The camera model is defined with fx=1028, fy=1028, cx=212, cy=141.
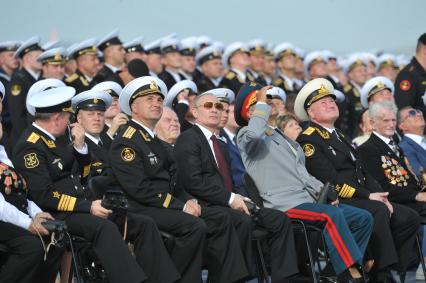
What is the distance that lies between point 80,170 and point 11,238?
131cm

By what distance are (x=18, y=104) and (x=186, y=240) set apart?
151 inches

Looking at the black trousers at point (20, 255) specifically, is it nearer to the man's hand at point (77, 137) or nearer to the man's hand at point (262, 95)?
the man's hand at point (77, 137)

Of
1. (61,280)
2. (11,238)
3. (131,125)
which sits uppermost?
(131,125)

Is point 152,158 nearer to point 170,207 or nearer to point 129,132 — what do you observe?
point 129,132

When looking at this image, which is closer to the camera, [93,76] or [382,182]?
[382,182]

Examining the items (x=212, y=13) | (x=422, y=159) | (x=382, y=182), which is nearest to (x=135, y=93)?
(x=382, y=182)

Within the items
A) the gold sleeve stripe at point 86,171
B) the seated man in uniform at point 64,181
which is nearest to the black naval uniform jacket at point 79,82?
the gold sleeve stripe at point 86,171

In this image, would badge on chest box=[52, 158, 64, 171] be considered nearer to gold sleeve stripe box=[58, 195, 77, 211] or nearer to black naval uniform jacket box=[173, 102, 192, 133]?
gold sleeve stripe box=[58, 195, 77, 211]

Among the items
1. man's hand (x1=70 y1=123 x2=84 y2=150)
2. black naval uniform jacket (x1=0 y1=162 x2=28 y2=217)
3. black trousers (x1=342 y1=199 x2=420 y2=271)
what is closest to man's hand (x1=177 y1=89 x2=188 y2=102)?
black trousers (x1=342 y1=199 x2=420 y2=271)

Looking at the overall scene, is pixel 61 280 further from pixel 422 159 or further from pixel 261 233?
pixel 422 159

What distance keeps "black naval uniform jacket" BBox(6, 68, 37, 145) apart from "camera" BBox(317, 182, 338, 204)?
351 centimetres

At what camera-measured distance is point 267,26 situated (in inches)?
698

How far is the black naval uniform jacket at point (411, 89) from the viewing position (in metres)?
12.2

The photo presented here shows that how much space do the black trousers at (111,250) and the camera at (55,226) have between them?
242 mm
